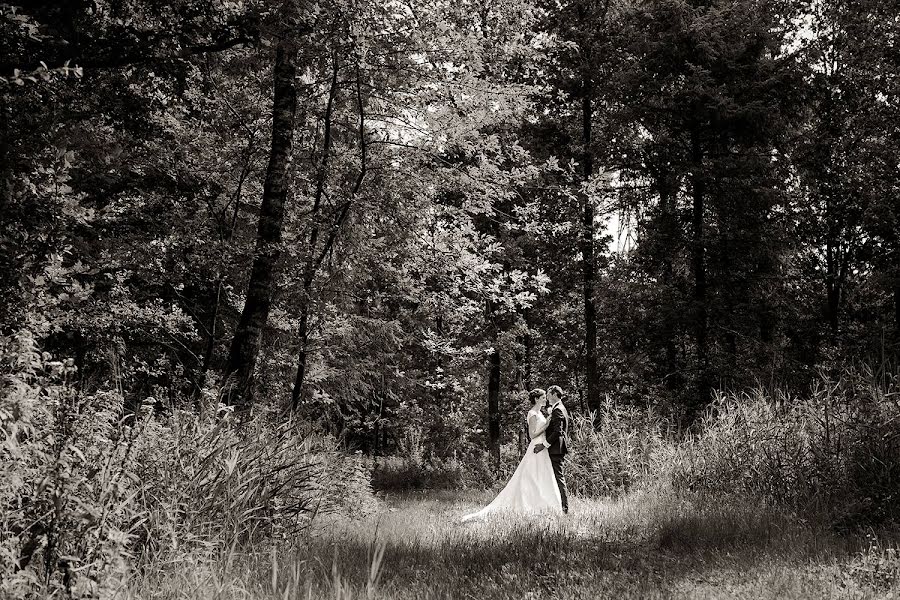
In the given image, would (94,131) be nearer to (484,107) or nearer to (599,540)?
(484,107)

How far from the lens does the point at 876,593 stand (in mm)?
5172

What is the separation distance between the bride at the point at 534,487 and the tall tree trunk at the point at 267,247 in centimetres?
427

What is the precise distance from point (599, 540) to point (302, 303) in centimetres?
541

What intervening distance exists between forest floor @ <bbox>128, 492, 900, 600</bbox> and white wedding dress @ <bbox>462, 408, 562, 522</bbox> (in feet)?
5.57

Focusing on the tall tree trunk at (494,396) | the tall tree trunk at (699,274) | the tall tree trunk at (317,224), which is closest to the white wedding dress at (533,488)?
the tall tree trunk at (317,224)

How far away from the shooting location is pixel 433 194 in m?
11.9

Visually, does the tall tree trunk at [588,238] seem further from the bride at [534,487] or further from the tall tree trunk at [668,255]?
the bride at [534,487]

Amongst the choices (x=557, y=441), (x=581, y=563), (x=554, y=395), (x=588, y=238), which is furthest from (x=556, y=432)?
(x=588, y=238)

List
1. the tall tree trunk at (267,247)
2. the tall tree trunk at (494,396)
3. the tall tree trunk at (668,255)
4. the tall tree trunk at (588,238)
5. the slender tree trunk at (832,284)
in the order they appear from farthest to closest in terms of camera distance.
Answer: the slender tree trunk at (832,284), the tall tree trunk at (588,238), the tall tree trunk at (494,396), the tall tree trunk at (668,255), the tall tree trunk at (267,247)

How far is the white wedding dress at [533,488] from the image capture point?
37.0 feet

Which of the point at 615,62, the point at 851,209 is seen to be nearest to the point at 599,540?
the point at 615,62

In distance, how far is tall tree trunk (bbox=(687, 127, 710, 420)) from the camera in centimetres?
2045

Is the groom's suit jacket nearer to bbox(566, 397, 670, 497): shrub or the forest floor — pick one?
bbox(566, 397, 670, 497): shrub

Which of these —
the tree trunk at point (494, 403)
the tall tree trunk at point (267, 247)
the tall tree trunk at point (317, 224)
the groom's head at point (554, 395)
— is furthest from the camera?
the tree trunk at point (494, 403)
